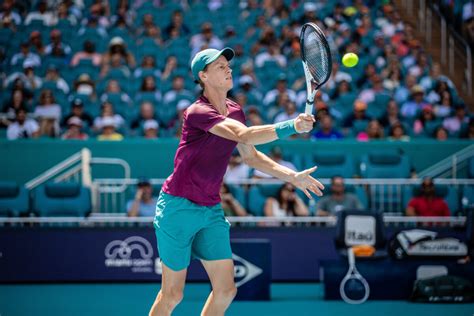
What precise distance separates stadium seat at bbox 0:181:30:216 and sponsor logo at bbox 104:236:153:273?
4.81 ft

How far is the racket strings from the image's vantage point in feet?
17.4

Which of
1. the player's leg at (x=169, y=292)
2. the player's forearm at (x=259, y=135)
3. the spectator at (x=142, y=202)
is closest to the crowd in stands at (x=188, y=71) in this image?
the spectator at (x=142, y=202)

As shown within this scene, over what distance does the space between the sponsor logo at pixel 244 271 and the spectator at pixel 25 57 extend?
7128mm

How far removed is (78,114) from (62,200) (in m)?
2.20

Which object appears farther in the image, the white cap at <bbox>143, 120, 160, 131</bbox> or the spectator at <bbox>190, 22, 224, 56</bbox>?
the spectator at <bbox>190, 22, 224, 56</bbox>

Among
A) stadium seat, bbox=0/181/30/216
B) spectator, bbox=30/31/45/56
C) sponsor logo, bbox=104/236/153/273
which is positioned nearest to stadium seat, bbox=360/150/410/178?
sponsor logo, bbox=104/236/153/273

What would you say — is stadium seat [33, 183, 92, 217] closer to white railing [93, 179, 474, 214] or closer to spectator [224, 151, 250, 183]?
white railing [93, 179, 474, 214]

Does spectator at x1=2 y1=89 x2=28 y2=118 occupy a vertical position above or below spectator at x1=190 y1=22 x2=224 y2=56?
below

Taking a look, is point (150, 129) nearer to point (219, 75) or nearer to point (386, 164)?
point (386, 164)

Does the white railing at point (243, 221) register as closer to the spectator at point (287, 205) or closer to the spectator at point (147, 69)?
the spectator at point (287, 205)

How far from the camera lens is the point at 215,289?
19.2 feet

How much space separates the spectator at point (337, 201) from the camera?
37.7ft

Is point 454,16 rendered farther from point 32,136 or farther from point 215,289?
point 215,289

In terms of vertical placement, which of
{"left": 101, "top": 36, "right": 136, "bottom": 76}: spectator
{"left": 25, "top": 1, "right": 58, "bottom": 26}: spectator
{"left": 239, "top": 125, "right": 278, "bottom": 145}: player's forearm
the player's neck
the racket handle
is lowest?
{"left": 239, "top": 125, "right": 278, "bottom": 145}: player's forearm
